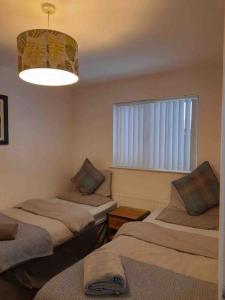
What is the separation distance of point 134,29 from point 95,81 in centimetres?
171

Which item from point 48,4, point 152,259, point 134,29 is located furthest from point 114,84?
point 152,259

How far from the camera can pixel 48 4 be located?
158 cm

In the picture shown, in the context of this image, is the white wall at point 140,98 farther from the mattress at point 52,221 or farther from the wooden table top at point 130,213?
the mattress at point 52,221

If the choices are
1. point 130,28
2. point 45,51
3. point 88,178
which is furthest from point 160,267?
point 88,178

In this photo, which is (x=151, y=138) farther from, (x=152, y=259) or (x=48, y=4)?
(x=48, y=4)

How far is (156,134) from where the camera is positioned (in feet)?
10.8

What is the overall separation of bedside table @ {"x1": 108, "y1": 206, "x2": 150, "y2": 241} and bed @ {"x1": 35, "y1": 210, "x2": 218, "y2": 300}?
2.07 ft

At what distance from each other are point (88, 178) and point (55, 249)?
1.35 meters

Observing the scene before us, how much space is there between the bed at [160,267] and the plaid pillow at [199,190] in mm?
408

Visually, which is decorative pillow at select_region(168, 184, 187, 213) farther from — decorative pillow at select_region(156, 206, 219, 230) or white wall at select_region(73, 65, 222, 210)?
white wall at select_region(73, 65, 222, 210)

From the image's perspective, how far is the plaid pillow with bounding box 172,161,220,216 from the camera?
2709 mm

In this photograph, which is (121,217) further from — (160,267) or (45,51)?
(45,51)

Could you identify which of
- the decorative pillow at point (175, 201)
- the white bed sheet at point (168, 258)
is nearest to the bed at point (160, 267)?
the white bed sheet at point (168, 258)

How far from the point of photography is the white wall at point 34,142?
3.04 meters
